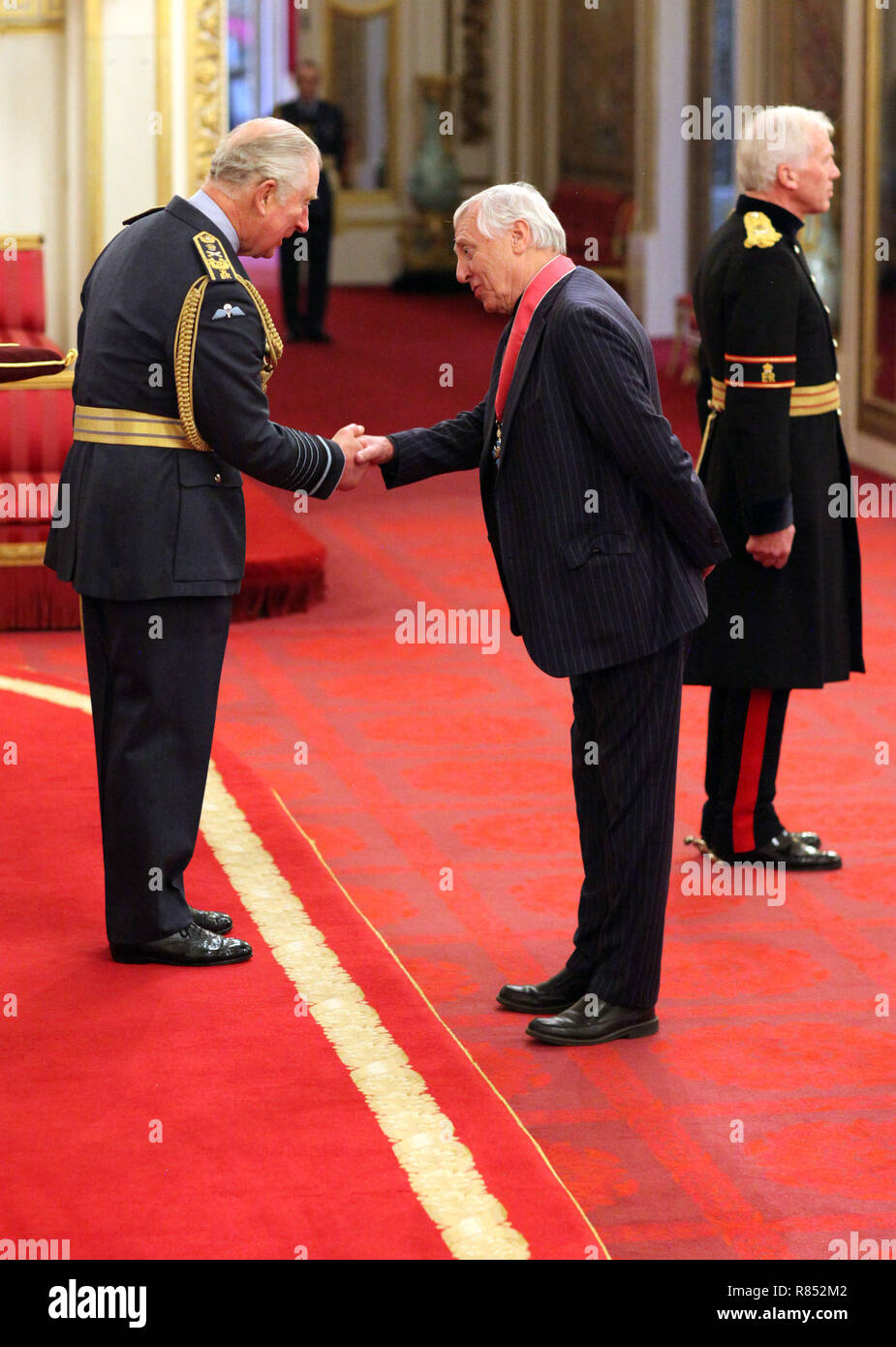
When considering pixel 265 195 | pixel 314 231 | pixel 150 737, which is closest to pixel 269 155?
pixel 265 195

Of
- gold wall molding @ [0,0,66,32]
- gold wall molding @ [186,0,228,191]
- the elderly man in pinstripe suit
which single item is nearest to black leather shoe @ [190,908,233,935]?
the elderly man in pinstripe suit

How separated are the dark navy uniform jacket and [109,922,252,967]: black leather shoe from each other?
0.65 metres

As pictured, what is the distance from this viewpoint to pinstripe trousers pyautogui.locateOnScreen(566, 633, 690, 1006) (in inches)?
133

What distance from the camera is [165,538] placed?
134 inches

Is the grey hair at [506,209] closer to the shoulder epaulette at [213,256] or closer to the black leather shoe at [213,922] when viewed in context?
the shoulder epaulette at [213,256]

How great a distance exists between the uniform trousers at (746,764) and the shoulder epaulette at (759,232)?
975mm

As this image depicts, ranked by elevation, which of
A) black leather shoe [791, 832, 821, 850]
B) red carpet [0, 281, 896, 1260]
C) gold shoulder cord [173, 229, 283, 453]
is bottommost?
red carpet [0, 281, 896, 1260]

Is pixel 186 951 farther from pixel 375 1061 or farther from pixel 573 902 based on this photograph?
pixel 573 902

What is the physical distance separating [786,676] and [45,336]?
5.03m

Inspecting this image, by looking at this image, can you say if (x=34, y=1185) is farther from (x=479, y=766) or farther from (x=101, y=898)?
(x=479, y=766)

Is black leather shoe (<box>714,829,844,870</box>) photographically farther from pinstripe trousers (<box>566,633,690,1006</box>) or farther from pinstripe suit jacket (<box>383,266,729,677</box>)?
pinstripe suit jacket (<box>383,266,729,677</box>)

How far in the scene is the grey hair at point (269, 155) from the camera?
131 inches

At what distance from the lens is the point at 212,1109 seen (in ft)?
9.87

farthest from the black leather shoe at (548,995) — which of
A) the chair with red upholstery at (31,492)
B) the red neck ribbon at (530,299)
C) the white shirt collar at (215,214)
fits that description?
the chair with red upholstery at (31,492)
